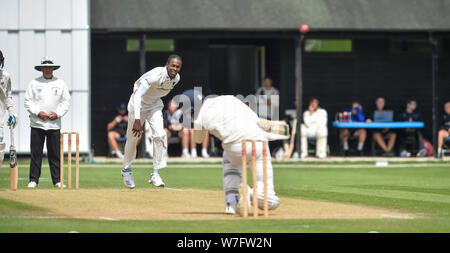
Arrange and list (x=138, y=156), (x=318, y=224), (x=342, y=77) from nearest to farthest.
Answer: (x=318, y=224), (x=138, y=156), (x=342, y=77)

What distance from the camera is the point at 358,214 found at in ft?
40.0

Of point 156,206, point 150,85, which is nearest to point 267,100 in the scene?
point 150,85

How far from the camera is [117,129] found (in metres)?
25.6

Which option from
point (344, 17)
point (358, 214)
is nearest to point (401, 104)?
point (344, 17)

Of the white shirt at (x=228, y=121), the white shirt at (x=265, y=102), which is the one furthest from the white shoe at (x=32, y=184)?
the white shirt at (x=265, y=102)

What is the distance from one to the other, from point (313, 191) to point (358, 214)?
Answer: 3.94m

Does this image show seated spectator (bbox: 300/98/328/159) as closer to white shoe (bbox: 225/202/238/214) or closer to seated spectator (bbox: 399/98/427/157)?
seated spectator (bbox: 399/98/427/157)

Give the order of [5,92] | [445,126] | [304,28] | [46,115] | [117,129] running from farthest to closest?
[445,126]
[117,129]
[304,28]
[46,115]
[5,92]

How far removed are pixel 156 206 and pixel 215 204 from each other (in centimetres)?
87

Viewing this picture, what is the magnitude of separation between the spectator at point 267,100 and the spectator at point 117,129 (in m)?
3.42

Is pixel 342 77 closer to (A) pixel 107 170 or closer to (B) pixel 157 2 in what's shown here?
(B) pixel 157 2

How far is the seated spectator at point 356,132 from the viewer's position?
88.0ft

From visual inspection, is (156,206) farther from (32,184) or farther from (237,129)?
(32,184)

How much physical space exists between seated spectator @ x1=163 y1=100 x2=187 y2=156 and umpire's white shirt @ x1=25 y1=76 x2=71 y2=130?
31.0 ft
